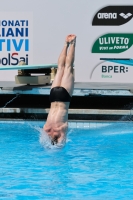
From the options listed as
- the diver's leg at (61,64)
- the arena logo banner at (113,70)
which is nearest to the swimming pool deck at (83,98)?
the arena logo banner at (113,70)

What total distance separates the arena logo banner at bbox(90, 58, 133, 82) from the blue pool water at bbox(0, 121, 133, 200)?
2.44 meters

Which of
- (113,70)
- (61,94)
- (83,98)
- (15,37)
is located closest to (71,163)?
(61,94)

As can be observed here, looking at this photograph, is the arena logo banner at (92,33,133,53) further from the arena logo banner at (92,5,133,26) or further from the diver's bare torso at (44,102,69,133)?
the diver's bare torso at (44,102,69,133)

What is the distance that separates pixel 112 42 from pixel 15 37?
85.7 inches

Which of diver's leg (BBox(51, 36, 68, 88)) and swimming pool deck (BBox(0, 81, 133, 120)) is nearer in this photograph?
diver's leg (BBox(51, 36, 68, 88))

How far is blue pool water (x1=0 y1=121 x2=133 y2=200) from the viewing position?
6129mm

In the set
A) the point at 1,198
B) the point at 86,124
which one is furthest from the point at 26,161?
the point at 86,124

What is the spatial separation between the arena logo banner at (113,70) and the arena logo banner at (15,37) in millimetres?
1527

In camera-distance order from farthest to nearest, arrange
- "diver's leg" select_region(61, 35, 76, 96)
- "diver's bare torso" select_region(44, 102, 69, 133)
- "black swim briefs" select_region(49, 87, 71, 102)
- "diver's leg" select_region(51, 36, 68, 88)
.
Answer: "diver's leg" select_region(51, 36, 68, 88) < "diver's leg" select_region(61, 35, 76, 96) < "black swim briefs" select_region(49, 87, 71, 102) < "diver's bare torso" select_region(44, 102, 69, 133)

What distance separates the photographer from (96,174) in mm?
6824

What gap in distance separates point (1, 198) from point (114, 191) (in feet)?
4.25

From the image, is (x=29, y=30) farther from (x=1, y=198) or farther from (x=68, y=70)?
(x=1, y=198)

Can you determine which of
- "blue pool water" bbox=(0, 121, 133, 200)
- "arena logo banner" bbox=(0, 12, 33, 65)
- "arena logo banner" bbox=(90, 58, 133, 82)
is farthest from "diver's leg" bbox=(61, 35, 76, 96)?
"arena logo banner" bbox=(0, 12, 33, 65)

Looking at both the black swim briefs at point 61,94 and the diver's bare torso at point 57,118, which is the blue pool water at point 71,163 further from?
the black swim briefs at point 61,94
